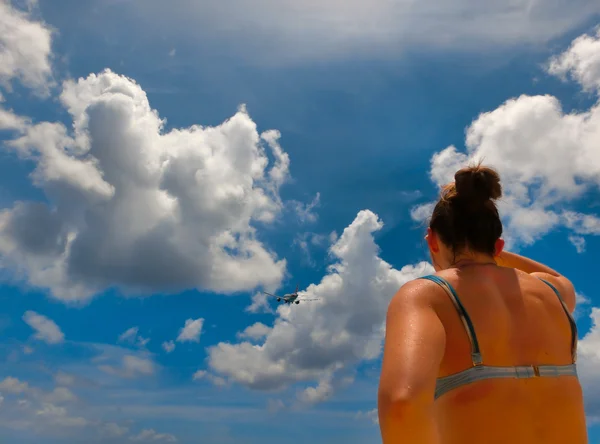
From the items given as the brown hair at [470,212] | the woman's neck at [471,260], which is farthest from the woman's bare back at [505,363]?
the brown hair at [470,212]

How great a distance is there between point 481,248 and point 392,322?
1586 mm

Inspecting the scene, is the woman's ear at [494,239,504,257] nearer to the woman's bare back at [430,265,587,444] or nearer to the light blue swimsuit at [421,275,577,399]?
the woman's bare back at [430,265,587,444]

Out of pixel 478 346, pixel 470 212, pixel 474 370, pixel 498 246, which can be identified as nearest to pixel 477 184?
pixel 470 212

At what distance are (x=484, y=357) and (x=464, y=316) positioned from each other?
413 mm

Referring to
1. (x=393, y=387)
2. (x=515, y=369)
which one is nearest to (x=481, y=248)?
(x=515, y=369)

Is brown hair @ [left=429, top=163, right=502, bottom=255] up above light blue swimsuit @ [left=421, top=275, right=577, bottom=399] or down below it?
above

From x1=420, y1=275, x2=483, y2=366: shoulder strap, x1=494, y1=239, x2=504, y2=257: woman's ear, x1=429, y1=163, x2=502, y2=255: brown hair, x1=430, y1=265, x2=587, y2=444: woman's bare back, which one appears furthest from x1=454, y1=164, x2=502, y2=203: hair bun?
x1=420, y1=275, x2=483, y2=366: shoulder strap

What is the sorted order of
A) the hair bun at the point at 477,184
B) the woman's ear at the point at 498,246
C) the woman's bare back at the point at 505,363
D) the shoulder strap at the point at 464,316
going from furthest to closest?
the woman's ear at the point at 498,246, the hair bun at the point at 477,184, the shoulder strap at the point at 464,316, the woman's bare back at the point at 505,363

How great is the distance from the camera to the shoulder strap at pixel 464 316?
507cm

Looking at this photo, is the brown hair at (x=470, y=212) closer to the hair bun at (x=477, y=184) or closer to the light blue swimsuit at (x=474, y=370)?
the hair bun at (x=477, y=184)

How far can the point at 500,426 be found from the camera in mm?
4953

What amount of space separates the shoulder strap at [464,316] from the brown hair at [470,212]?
2.44ft

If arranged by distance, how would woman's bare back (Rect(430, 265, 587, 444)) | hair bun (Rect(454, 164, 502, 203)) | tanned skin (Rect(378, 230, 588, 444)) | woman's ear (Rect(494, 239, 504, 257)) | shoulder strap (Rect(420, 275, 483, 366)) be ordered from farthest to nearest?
woman's ear (Rect(494, 239, 504, 257)) → hair bun (Rect(454, 164, 502, 203)) → shoulder strap (Rect(420, 275, 483, 366)) → woman's bare back (Rect(430, 265, 587, 444)) → tanned skin (Rect(378, 230, 588, 444))

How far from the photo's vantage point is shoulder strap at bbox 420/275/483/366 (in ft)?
16.6
